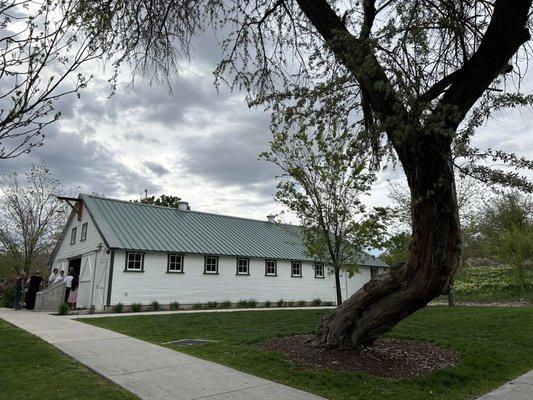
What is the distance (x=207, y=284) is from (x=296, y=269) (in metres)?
6.68

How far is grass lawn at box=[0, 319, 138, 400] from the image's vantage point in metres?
5.22

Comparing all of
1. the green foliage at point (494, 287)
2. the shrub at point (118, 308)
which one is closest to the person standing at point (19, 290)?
the shrub at point (118, 308)

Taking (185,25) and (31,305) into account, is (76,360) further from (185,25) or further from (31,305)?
(31,305)

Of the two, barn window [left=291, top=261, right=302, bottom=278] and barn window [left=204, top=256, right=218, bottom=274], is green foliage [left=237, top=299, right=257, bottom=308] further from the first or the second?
barn window [left=291, top=261, right=302, bottom=278]

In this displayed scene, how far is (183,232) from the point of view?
24.4m

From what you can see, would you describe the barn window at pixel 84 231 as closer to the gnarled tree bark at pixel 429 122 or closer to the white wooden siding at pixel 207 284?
the white wooden siding at pixel 207 284

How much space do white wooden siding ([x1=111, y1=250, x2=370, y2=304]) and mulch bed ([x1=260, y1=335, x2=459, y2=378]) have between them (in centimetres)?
1307

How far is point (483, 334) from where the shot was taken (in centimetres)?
1100

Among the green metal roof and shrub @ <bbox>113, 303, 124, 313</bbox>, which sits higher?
the green metal roof

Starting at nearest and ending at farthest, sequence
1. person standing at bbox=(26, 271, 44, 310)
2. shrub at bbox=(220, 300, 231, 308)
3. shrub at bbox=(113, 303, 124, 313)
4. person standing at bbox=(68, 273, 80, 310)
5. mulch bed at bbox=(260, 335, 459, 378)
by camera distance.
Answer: mulch bed at bbox=(260, 335, 459, 378), shrub at bbox=(113, 303, 124, 313), person standing at bbox=(26, 271, 44, 310), person standing at bbox=(68, 273, 80, 310), shrub at bbox=(220, 300, 231, 308)

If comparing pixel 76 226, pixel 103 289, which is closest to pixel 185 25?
pixel 103 289

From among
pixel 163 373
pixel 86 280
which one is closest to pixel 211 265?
pixel 86 280

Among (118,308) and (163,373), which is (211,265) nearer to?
(118,308)

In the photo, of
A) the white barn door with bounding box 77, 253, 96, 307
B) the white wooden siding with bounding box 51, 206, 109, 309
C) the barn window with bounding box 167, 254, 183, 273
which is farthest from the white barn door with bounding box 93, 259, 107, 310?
the barn window with bounding box 167, 254, 183, 273
